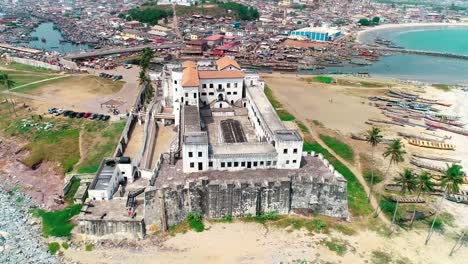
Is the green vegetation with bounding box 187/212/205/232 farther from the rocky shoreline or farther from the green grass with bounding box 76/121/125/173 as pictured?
the green grass with bounding box 76/121/125/173

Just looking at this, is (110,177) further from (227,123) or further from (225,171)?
(227,123)

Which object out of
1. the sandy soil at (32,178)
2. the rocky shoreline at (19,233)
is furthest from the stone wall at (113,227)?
the sandy soil at (32,178)

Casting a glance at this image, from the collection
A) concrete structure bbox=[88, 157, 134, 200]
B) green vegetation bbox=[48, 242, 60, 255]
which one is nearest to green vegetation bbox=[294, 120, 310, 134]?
concrete structure bbox=[88, 157, 134, 200]

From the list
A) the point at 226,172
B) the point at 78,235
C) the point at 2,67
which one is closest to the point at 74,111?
the point at 78,235

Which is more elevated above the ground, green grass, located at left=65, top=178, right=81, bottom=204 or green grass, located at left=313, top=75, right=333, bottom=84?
green grass, located at left=313, top=75, right=333, bottom=84

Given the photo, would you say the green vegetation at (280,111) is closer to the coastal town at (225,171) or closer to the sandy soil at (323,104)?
the coastal town at (225,171)

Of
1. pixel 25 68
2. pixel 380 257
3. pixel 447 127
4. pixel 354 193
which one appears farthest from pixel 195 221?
pixel 25 68
